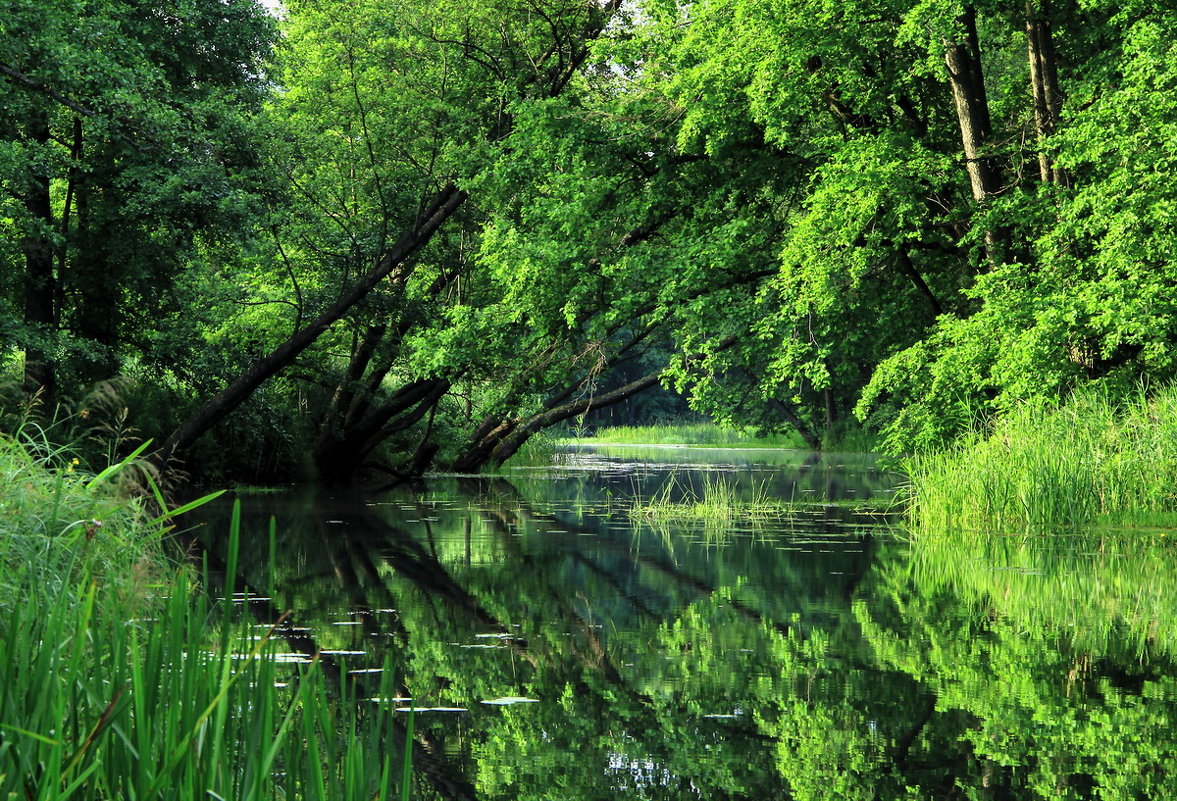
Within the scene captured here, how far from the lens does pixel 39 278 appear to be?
18.5m

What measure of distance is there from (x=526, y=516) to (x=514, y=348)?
4182mm

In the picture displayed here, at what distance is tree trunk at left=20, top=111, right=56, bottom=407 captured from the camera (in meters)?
17.0

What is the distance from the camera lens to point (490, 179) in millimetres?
20391

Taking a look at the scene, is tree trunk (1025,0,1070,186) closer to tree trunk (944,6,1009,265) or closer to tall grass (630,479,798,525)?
tree trunk (944,6,1009,265)

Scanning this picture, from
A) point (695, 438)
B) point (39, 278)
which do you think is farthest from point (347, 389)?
point (695, 438)

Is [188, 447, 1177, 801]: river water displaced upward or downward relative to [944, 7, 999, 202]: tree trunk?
downward

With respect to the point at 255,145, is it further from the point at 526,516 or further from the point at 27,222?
the point at 526,516

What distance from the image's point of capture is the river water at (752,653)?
5234mm

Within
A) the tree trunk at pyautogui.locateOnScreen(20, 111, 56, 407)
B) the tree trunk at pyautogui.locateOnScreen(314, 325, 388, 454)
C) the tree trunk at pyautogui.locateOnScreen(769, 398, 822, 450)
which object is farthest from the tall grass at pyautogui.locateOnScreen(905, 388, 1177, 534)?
the tree trunk at pyautogui.locateOnScreen(769, 398, 822, 450)

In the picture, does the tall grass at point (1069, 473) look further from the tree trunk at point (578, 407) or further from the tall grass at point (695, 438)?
the tall grass at point (695, 438)

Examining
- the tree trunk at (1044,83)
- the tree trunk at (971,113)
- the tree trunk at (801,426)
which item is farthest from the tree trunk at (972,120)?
the tree trunk at (801,426)

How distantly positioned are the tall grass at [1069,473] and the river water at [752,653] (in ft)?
2.08

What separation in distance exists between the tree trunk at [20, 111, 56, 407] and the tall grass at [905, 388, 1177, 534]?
10.8 meters

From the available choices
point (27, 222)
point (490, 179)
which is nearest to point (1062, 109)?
point (490, 179)
